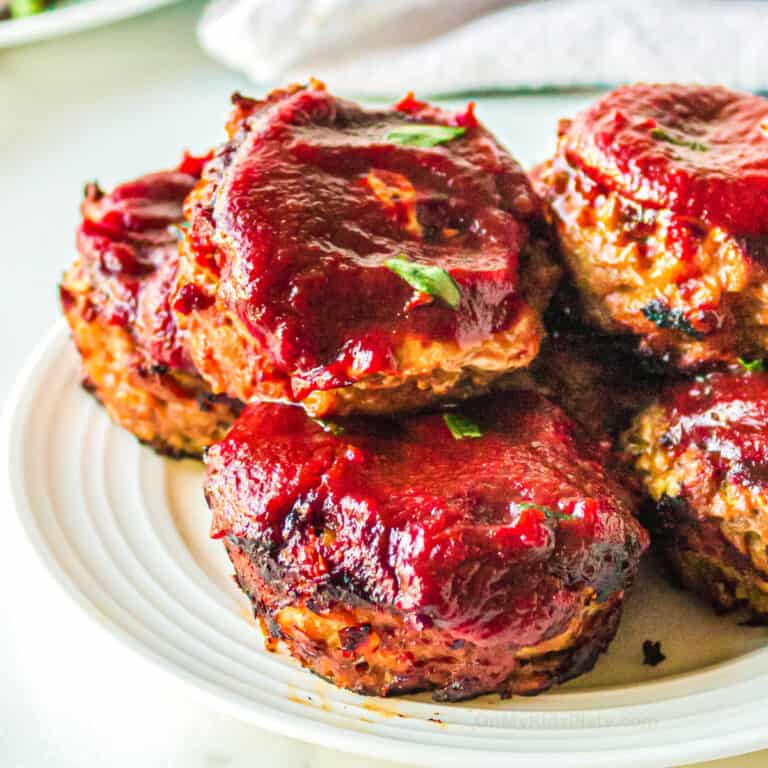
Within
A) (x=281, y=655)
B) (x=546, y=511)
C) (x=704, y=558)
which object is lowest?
(x=704, y=558)

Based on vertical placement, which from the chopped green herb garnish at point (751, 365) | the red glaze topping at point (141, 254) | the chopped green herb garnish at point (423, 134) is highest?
the chopped green herb garnish at point (423, 134)

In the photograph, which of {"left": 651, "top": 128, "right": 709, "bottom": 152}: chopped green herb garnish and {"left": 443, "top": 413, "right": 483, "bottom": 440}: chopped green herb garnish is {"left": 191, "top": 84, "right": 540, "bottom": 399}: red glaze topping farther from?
{"left": 651, "top": 128, "right": 709, "bottom": 152}: chopped green herb garnish

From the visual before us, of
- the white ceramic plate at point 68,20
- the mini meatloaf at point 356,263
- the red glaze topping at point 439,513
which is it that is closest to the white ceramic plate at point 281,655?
the red glaze topping at point 439,513

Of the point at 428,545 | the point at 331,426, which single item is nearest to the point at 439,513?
the point at 428,545

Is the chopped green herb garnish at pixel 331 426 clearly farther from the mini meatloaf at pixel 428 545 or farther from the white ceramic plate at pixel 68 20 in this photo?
the white ceramic plate at pixel 68 20

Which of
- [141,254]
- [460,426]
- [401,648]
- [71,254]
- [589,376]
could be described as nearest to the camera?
[401,648]

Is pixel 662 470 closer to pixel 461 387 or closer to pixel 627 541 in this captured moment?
pixel 627 541

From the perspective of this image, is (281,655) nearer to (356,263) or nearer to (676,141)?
(356,263)

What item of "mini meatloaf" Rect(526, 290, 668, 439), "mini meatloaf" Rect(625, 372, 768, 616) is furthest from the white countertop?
"mini meatloaf" Rect(526, 290, 668, 439)

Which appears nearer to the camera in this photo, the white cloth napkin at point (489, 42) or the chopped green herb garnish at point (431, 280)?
the chopped green herb garnish at point (431, 280)
